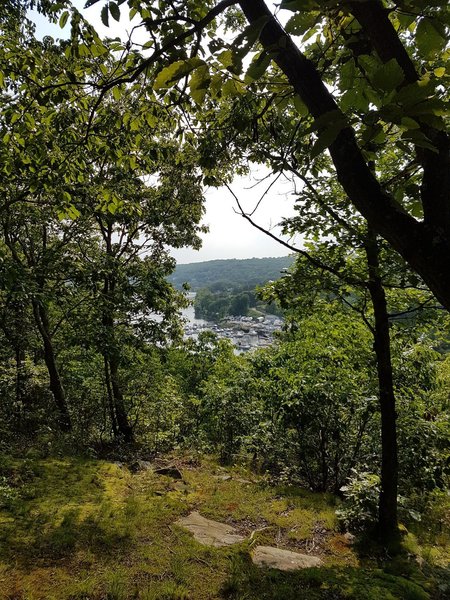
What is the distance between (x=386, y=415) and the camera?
17.3 feet

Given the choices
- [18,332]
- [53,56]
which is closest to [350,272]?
[53,56]

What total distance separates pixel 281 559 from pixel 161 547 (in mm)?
1570

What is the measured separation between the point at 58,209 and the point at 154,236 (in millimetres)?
7443

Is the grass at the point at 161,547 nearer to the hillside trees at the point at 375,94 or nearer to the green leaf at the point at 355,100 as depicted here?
the hillside trees at the point at 375,94

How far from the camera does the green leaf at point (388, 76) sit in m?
0.80

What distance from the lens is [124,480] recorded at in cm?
771

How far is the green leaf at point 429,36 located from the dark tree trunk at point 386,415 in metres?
4.34

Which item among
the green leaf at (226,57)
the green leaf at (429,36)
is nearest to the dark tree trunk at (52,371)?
the green leaf at (226,57)

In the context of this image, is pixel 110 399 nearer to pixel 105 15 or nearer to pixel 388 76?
pixel 105 15

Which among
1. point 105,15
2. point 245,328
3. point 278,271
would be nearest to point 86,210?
point 278,271

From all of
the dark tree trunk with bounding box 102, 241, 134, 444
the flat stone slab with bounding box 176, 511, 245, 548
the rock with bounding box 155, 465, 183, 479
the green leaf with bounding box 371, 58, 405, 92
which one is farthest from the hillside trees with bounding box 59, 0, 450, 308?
the rock with bounding box 155, 465, 183, 479

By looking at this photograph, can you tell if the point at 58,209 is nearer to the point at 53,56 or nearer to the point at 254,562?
the point at 53,56

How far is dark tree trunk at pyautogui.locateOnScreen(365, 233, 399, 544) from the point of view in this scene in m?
5.15

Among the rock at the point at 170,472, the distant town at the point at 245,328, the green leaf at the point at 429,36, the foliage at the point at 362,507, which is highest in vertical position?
the green leaf at the point at 429,36
